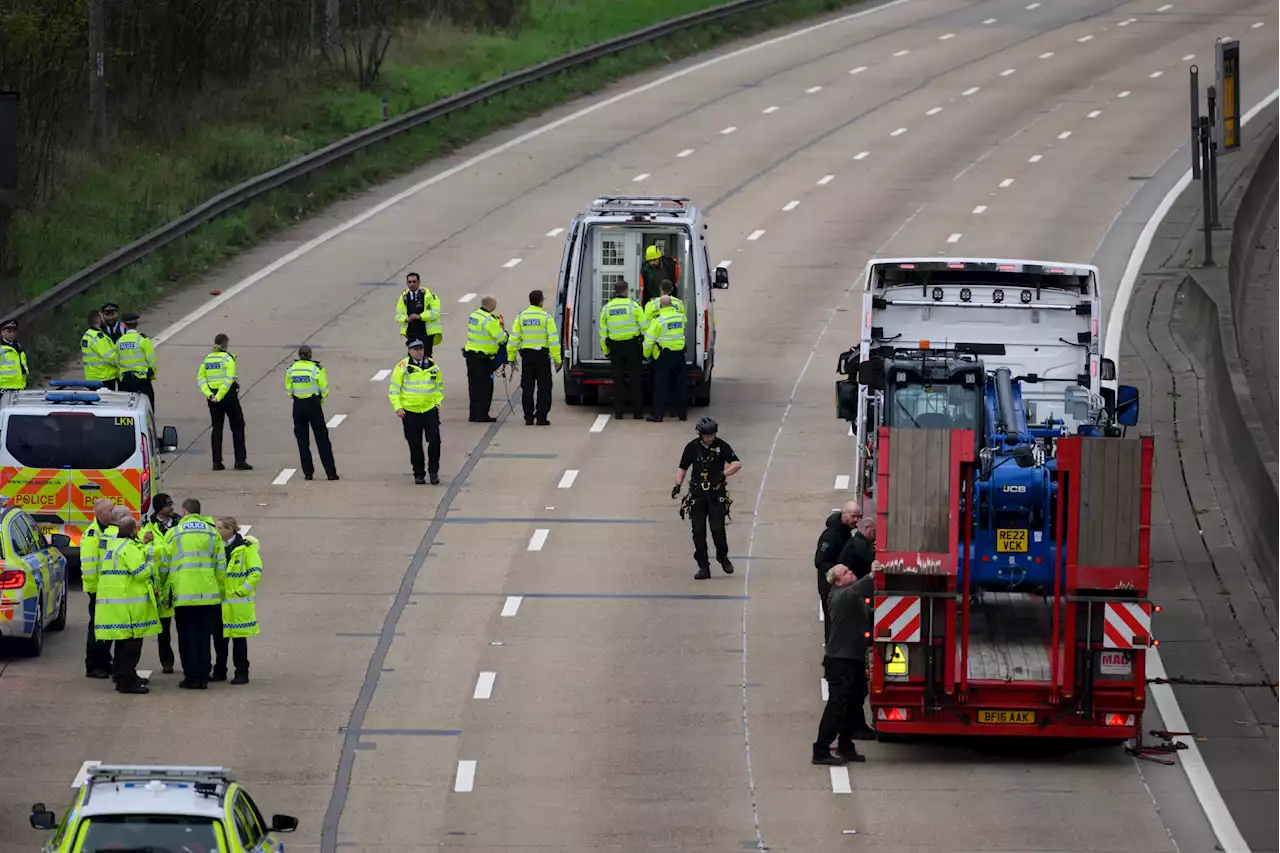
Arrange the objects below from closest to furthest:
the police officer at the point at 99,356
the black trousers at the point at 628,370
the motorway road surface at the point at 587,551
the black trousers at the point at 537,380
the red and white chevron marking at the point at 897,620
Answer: the motorway road surface at the point at 587,551 < the red and white chevron marking at the point at 897,620 < the police officer at the point at 99,356 < the black trousers at the point at 537,380 < the black trousers at the point at 628,370

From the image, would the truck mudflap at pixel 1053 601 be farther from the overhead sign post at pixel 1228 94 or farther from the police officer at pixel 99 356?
the overhead sign post at pixel 1228 94

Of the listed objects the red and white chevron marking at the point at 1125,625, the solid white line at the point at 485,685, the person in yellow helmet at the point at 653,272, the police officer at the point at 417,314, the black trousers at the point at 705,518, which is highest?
the person in yellow helmet at the point at 653,272

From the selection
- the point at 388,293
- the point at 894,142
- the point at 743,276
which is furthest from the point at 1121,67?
the point at 388,293

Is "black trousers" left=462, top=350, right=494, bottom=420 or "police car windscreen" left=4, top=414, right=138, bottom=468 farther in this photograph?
"black trousers" left=462, top=350, right=494, bottom=420

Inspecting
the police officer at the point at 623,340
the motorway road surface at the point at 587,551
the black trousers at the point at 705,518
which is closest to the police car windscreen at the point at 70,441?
the motorway road surface at the point at 587,551

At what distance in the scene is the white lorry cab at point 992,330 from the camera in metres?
24.8

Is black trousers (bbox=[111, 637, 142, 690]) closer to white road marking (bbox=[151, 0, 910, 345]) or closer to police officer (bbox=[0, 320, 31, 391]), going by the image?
police officer (bbox=[0, 320, 31, 391])

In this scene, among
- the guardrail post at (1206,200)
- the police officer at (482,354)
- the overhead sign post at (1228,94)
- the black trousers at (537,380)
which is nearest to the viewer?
the police officer at (482,354)

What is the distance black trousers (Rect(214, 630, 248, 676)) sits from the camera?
2144 centimetres

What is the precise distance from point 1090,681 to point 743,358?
16.7 metres

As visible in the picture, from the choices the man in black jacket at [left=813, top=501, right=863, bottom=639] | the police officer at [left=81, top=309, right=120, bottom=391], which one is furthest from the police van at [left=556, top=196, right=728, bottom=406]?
the man in black jacket at [left=813, top=501, right=863, bottom=639]

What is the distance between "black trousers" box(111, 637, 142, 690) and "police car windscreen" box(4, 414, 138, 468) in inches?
160

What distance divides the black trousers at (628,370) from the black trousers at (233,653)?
1045 centimetres

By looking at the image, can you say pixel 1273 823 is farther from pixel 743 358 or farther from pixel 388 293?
pixel 388 293
